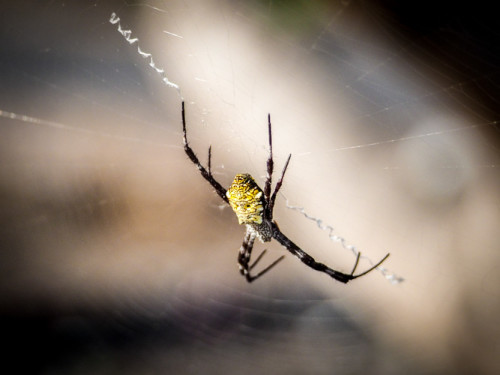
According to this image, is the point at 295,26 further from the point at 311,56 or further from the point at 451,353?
the point at 451,353

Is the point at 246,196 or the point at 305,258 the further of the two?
the point at 305,258

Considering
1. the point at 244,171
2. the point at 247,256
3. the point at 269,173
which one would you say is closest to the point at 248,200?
the point at 269,173

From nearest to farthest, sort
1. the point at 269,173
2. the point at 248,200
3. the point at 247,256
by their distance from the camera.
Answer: the point at 269,173 → the point at 248,200 → the point at 247,256

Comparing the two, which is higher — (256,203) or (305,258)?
(256,203)

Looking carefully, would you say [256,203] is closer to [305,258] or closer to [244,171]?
[305,258]

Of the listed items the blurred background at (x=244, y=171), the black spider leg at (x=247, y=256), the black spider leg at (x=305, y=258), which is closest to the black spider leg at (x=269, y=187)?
the black spider leg at (x=305, y=258)

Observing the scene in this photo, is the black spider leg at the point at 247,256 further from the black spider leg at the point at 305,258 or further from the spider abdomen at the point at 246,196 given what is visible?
the spider abdomen at the point at 246,196

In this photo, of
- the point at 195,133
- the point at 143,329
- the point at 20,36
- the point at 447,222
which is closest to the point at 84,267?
the point at 143,329
